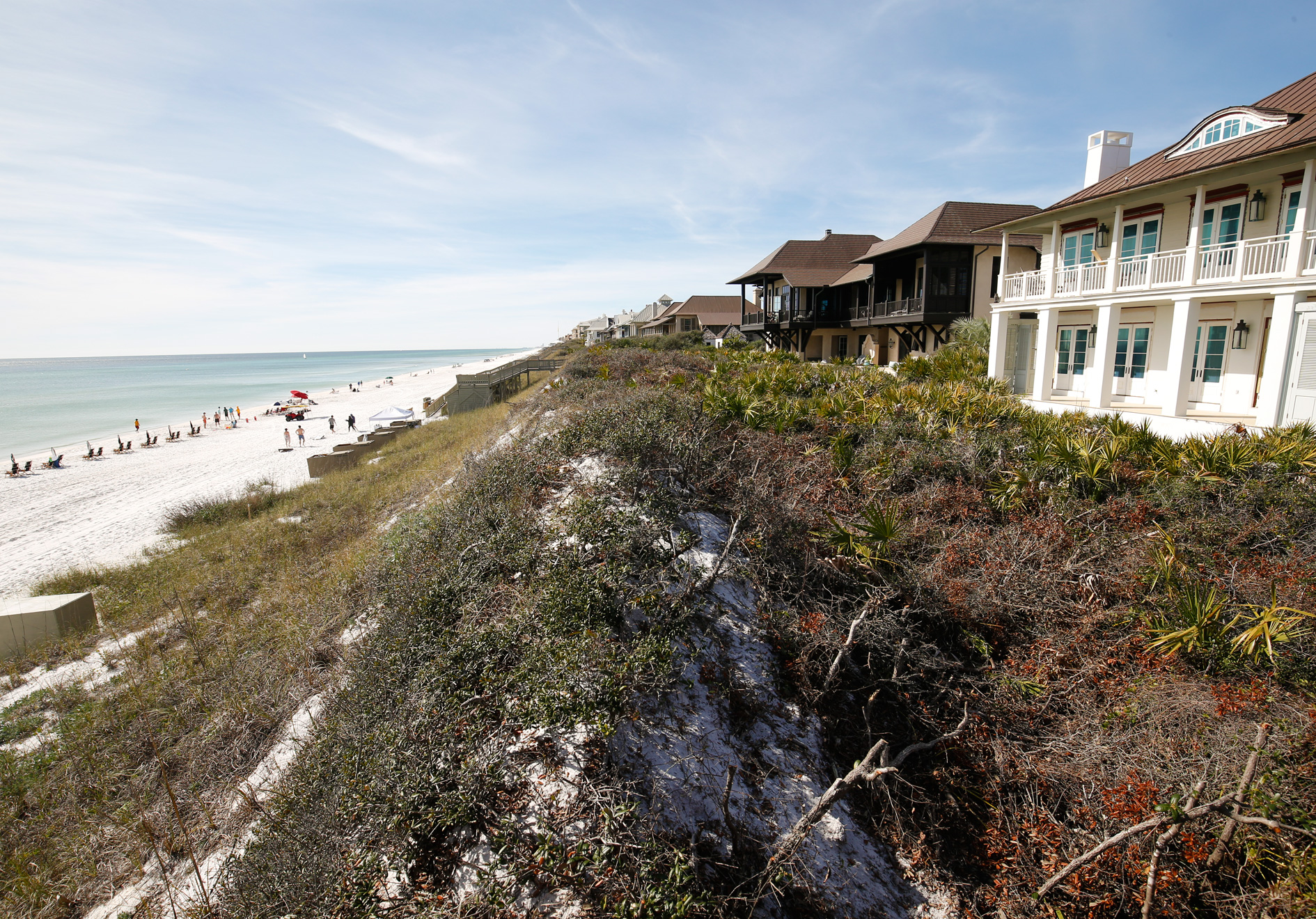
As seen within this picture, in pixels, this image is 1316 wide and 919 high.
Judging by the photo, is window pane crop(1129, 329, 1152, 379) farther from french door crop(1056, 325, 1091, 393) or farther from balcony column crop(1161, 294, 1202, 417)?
balcony column crop(1161, 294, 1202, 417)

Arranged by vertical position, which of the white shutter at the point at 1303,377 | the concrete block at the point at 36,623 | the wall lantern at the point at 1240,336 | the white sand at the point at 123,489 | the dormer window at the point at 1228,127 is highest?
the dormer window at the point at 1228,127

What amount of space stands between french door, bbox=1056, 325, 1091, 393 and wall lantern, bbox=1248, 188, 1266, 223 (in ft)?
17.0

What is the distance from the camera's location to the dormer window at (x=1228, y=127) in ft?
43.6

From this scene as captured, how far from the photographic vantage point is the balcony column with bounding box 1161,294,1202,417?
47.2 ft

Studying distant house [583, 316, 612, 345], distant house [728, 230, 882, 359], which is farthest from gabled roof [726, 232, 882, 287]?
distant house [583, 316, 612, 345]

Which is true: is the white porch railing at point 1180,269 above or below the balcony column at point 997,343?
above

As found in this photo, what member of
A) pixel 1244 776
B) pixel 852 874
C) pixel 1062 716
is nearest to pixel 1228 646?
pixel 1062 716

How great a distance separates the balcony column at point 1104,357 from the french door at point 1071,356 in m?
2.29

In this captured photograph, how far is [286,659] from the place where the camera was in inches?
310

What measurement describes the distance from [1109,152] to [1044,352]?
7.90m

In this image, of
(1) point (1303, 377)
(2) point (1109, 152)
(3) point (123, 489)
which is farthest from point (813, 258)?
(3) point (123, 489)

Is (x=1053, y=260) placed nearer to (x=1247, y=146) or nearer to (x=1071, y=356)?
(x=1071, y=356)

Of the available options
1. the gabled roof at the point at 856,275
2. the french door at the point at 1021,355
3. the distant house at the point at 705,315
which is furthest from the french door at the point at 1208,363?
the distant house at the point at 705,315

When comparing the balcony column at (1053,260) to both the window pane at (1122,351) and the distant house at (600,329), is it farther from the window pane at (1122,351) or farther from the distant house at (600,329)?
the distant house at (600,329)
